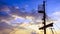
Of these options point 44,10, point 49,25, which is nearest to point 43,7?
point 44,10

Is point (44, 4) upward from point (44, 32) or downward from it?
upward

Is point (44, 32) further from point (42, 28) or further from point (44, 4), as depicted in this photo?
point (44, 4)

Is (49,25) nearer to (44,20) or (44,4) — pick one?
(44,20)

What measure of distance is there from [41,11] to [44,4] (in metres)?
1.41

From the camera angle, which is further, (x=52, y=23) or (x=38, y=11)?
(x=38, y=11)

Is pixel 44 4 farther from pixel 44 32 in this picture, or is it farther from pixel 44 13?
pixel 44 32

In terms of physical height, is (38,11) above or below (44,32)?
above

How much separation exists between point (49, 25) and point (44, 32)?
1.54 metres

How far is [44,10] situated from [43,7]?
582 mm

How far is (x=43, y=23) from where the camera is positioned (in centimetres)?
4200

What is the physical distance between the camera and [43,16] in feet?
139

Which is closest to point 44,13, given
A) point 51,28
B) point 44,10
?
point 44,10

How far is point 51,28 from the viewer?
1635 inches

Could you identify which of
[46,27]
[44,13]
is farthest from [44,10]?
[46,27]
